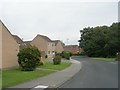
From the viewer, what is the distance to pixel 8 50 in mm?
28781

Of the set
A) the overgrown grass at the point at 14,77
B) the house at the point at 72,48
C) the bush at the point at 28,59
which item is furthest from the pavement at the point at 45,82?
the house at the point at 72,48

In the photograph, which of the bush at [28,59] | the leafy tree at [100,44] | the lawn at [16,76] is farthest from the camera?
the leafy tree at [100,44]

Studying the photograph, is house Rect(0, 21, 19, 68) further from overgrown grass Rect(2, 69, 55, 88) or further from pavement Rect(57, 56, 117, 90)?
pavement Rect(57, 56, 117, 90)

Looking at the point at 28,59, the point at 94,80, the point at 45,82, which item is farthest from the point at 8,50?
the point at 94,80

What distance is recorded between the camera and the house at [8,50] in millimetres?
27678

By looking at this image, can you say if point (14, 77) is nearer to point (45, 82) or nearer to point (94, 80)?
point (45, 82)

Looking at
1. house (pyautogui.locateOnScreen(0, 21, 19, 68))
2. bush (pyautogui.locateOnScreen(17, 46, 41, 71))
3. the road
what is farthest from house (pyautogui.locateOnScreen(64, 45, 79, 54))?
the road

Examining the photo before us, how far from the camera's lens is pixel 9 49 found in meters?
29.0

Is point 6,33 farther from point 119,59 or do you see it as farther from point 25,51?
point 119,59

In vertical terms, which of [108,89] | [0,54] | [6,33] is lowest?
[108,89]

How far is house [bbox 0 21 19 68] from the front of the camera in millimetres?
27678

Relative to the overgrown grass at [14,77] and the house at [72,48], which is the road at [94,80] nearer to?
the overgrown grass at [14,77]

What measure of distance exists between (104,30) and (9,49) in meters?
68.5

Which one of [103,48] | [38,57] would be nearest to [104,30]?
[103,48]
